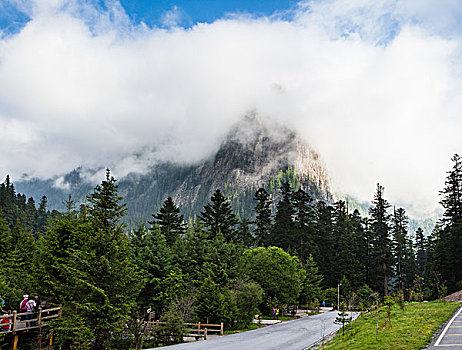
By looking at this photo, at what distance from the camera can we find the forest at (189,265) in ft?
80.9

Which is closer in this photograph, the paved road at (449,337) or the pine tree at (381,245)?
the paved road at (449,337)

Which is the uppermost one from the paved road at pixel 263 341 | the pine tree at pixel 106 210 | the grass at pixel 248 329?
the pine tree at pixel 106 210

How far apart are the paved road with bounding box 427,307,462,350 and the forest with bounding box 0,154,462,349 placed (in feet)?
50.1

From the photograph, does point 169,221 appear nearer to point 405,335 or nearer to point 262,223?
point 262,223

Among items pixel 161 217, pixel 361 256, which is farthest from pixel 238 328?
pixel 361 256

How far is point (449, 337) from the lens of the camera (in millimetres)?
18594

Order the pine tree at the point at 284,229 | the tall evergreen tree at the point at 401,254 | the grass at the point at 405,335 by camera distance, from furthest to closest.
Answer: the tall evergreen tree at the point at 401,254 → the pine tree at the point at 284,229 → the grass at the point at 405,335

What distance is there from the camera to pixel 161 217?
193 feet

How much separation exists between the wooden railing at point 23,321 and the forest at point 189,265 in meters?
1.44

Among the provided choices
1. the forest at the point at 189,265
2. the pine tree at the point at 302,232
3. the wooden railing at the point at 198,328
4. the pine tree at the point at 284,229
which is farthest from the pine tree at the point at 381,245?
the wooden railing at the point at 198,328

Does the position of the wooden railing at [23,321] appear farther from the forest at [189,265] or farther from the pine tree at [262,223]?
the pine tree at [262,223]

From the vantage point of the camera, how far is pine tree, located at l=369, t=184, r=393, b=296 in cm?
7181

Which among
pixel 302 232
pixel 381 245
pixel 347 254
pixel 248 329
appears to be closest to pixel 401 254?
pixel 381 245

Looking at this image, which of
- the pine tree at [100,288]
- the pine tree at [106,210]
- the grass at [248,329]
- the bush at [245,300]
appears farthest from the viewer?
the bush at [245,300]
